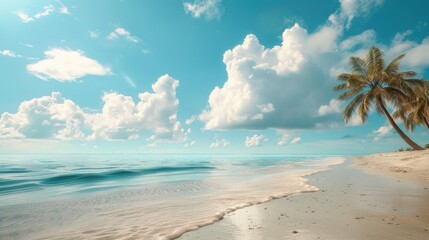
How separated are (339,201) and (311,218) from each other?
2.39m

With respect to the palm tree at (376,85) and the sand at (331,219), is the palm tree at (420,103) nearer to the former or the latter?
the palm tree at (376,85)

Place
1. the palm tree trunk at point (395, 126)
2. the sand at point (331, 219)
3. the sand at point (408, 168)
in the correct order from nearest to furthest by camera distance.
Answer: the sand at point (331, 219)
the sand at point (408, 168)
the palm tree trunk at point (395, 126)

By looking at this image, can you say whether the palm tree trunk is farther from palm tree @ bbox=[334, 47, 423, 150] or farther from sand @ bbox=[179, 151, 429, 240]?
sand @ bbox=[179, 151, 429, 240]

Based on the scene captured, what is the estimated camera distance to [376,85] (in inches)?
1101

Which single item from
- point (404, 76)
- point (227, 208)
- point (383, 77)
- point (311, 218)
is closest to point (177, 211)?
point (227, 208)

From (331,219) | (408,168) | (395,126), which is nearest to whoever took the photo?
(331,219)

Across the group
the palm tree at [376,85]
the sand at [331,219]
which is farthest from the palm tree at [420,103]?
the sand at [331,219]

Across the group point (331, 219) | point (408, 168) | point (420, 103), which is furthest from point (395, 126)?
point (331, 219)

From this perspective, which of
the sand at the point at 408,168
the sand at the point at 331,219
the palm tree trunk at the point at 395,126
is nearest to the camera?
the sand at the point at 331,219

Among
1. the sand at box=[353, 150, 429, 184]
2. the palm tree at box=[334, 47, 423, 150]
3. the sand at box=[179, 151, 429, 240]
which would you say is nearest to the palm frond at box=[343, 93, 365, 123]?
the palm tree at box=[334, 47, 423, 150]

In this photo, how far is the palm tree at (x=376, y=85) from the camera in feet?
88.4

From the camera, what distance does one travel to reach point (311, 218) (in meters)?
5.86

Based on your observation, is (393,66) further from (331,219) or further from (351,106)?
(331,219)

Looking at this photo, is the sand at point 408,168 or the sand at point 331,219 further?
the sand at point 408,168
